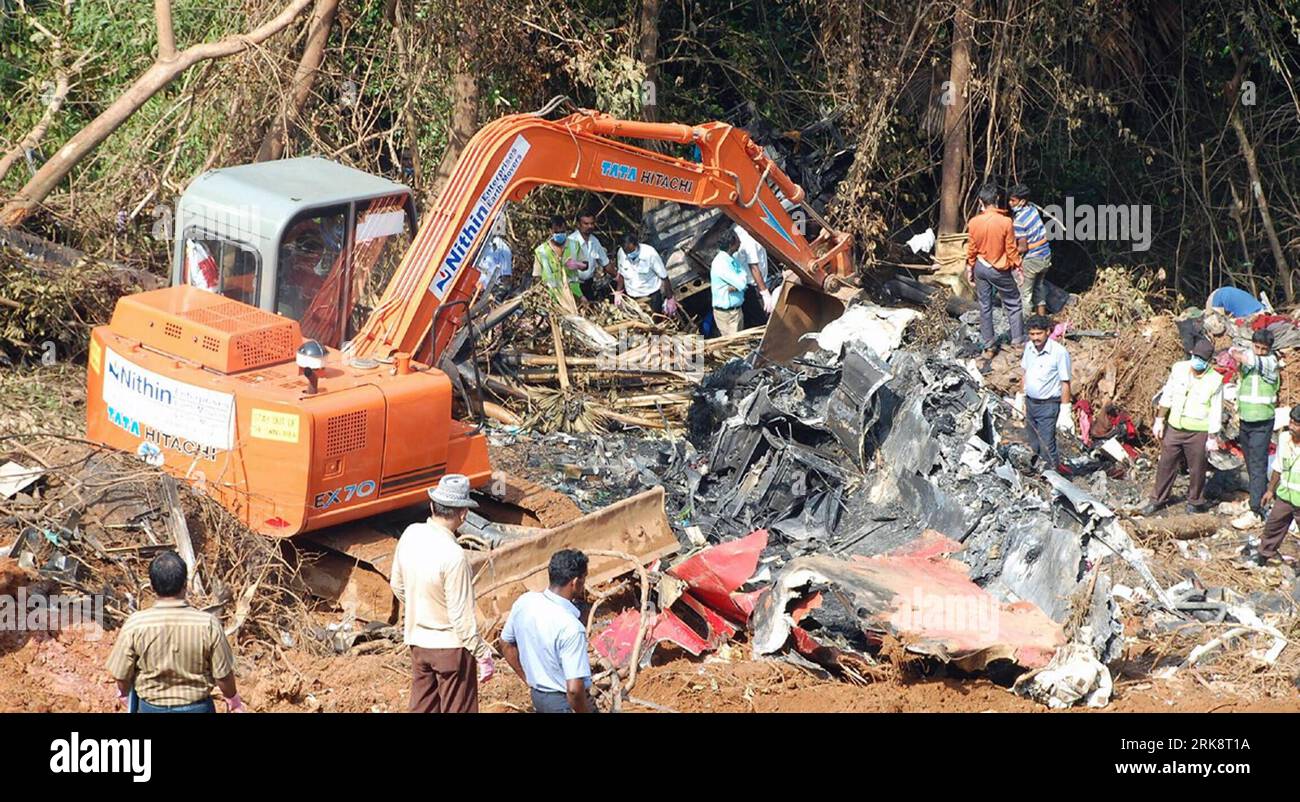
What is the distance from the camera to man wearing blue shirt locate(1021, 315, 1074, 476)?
11148 mm

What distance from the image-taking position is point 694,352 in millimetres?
12875

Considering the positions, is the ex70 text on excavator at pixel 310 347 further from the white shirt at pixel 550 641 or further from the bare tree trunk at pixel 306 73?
the bare tree trunk at pixel 306 73

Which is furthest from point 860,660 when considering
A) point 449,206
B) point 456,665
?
point 449,206

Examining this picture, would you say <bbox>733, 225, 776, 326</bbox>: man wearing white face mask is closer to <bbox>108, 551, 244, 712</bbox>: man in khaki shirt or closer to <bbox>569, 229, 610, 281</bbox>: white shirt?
<bbox>569, 229, 610, 281</bbox>: white shirt

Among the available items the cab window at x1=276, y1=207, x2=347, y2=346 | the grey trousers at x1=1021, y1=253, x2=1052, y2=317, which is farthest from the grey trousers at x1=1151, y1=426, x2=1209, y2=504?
the cab window at x1=276, y1=207, x2=347, y2=346

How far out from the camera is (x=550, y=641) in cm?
605

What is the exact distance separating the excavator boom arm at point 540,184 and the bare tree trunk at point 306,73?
325cm

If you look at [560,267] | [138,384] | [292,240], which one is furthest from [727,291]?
[138,384]

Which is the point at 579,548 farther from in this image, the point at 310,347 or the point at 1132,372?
the point at 1132,372

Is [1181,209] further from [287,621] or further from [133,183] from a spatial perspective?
[287,621]

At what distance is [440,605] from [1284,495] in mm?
6159

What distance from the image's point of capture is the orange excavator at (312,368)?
830cm

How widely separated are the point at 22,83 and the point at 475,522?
803cm

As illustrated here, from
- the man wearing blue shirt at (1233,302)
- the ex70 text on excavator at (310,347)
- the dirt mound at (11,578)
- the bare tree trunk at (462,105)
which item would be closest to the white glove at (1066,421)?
the man wearing blue shirt at (1233,302)
